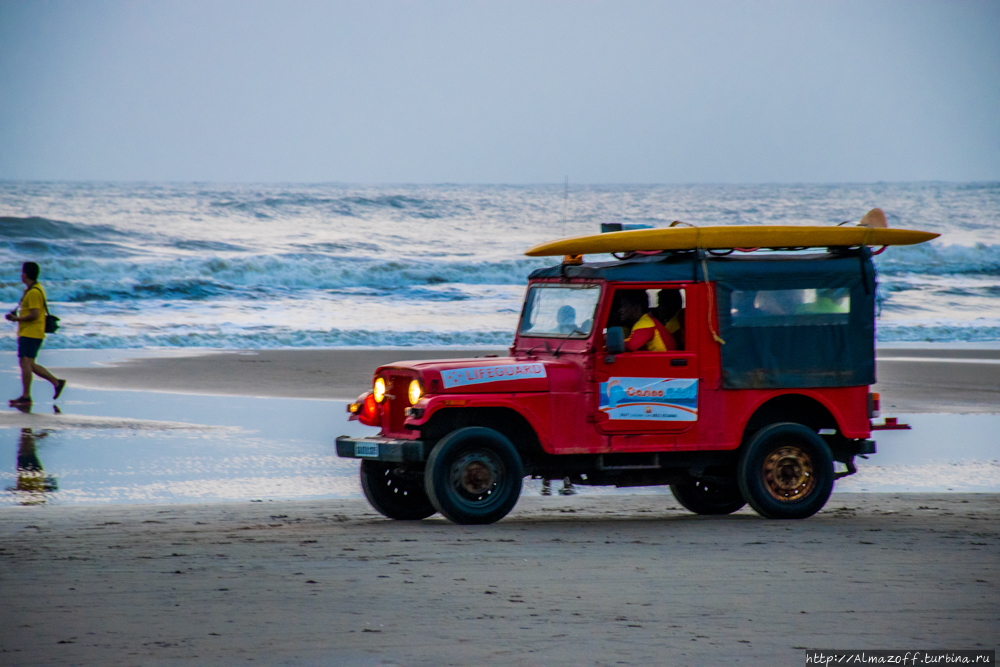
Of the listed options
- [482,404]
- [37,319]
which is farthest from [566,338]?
[37,319]

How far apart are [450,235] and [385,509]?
1808 inches

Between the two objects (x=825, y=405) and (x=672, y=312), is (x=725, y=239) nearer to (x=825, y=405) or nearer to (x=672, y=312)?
(x=672, y=312)

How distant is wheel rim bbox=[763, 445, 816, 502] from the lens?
8.44m

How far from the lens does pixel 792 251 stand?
9.49 metres

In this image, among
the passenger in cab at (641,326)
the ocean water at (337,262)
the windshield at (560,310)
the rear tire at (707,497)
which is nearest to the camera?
the passenger in cab at (641,326)

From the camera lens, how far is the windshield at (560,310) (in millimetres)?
8242

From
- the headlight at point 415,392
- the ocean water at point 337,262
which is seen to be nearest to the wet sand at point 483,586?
the headlight at point 415,392

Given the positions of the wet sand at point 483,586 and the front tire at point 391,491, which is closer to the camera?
the wet sand at point 483,586

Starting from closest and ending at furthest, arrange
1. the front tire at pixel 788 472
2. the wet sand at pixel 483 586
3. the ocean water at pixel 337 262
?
1. the wet sand at pixel 483 586
2. the front tire at pixel 788 472
3. the ocean water at pixel 337 262

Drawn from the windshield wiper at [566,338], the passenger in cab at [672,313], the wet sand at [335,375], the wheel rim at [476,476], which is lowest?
the wet sand at [335,375]

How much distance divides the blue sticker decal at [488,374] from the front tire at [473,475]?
322mm

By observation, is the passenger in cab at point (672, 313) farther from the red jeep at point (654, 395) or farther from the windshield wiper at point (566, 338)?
the windshield wiper at point (566, 338)

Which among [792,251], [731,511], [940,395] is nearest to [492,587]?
[731,511]

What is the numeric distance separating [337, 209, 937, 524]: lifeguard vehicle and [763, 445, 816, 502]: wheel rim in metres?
0.01
